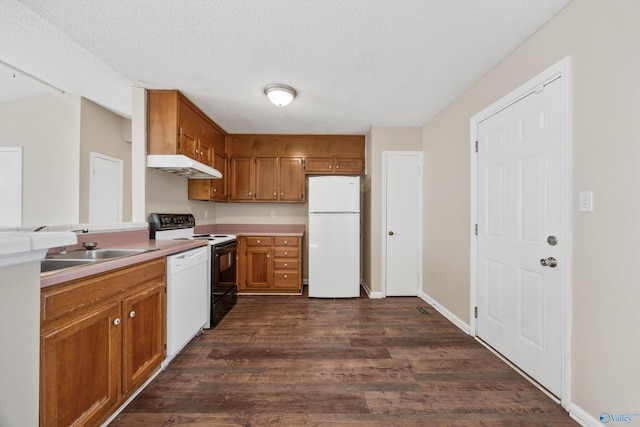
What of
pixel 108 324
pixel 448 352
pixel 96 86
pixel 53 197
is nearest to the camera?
pixel 108 324

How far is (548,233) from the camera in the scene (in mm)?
1628

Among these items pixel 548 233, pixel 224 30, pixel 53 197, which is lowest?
pixel 548 233

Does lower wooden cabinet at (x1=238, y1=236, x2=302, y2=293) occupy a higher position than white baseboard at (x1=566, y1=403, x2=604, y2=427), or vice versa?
lower wooden cabinet at (x1=238, y1=236, x2=302, y2=293)

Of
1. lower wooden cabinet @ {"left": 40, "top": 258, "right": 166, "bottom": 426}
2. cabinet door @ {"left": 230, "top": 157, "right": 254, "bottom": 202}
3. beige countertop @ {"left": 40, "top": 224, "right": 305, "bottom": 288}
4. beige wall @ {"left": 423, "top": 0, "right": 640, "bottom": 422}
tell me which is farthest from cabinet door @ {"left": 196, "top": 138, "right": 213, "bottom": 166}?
beige wall @ {"left": 423, "top": 0, "right": 640, "bottom": 422}

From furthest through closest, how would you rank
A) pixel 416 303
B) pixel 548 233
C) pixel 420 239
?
pixel 420 239 → pixel 416 303 → pixel 548 233

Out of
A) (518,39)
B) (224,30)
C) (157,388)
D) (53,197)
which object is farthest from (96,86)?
(518,39)

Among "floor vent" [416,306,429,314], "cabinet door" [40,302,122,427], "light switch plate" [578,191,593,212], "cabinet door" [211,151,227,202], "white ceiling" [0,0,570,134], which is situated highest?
"white ceiling" [0,0,570,134]

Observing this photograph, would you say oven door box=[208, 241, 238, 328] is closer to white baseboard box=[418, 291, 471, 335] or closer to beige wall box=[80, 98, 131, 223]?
beige wall box=[80, 98, 131, 223]

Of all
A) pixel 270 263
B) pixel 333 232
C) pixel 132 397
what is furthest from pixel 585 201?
pixel 270 263

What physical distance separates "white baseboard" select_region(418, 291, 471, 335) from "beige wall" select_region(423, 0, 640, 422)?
3.37 feet

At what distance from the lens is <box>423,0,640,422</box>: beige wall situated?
1189mm

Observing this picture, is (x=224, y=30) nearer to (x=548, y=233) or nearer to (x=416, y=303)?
(x=548, y=233)

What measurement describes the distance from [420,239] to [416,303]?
2.83 feet

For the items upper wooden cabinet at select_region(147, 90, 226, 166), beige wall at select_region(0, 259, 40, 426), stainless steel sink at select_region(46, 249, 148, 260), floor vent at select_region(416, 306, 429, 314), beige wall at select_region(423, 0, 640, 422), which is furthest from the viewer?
floor vent at select_region(416, 306, 429, 314)
